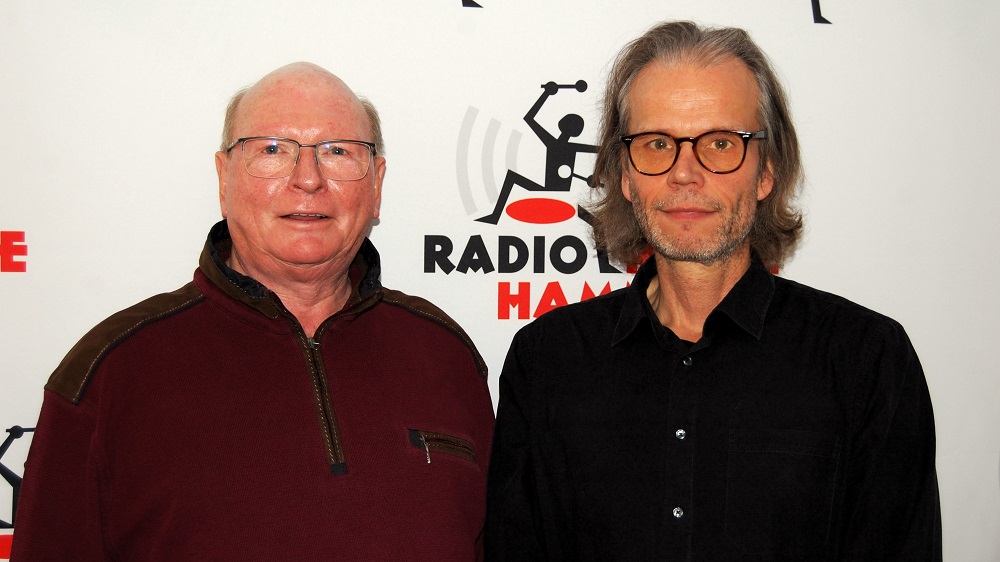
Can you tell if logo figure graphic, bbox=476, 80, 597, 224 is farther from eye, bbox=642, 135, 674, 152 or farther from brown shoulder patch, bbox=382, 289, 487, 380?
eye, bbox=642, 135, 674, 152

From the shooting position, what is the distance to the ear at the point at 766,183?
1.75m

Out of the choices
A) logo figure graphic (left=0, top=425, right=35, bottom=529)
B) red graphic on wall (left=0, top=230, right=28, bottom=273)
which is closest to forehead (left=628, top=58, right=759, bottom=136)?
red graphic on wall (left=0, top=230, right=28, bottom=273)

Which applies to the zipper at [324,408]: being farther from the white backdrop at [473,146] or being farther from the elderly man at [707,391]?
the white backdrop at [473,146]

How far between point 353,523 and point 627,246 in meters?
0.95

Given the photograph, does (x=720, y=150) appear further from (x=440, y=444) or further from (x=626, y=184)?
(x=440, y=444)

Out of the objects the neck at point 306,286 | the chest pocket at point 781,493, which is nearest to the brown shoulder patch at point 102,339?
the neck at point 306,286

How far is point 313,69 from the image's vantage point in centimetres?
186

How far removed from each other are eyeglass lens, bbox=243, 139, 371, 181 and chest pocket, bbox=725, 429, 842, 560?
1028 mm

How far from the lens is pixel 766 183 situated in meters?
1.77

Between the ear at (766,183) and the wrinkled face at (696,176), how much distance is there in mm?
31

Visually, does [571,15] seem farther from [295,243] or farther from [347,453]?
[347,453]

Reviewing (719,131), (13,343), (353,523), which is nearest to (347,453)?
(353,523)

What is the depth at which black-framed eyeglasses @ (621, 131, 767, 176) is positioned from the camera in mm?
1616

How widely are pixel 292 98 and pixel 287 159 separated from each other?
15cm
